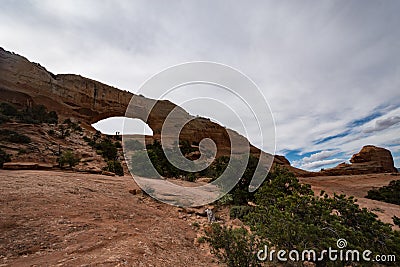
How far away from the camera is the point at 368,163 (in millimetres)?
41500

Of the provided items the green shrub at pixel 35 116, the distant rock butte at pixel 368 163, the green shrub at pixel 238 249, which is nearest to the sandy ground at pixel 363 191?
the green shrub at pixel 238 249

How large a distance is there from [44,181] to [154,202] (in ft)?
14.4

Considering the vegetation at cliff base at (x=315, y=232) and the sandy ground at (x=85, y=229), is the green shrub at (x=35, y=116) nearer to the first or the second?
the sandy ground at (x=85, y=229)

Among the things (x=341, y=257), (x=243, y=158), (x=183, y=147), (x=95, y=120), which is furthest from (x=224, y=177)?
(x=95, y=120)

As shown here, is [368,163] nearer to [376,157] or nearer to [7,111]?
[376,157]

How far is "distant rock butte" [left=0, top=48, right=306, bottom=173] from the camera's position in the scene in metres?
31.9

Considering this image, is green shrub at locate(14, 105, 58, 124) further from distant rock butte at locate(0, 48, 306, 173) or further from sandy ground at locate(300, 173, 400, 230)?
sandy ground at locate(300, 173, 400, 230)

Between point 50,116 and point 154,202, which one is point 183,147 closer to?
point 50,116

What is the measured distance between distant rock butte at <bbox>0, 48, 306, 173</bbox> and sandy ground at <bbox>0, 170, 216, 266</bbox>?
2108 cm

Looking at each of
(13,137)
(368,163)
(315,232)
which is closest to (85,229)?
(315,232)

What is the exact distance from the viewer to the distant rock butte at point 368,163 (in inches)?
1535

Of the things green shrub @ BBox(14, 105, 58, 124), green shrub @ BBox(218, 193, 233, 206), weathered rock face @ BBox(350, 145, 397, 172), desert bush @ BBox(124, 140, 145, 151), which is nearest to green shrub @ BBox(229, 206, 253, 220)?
green shrub @ BBox(218, 193, 233, 206)

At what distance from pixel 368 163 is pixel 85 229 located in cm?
5059

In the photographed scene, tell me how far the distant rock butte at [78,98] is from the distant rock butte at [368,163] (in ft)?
24.6
